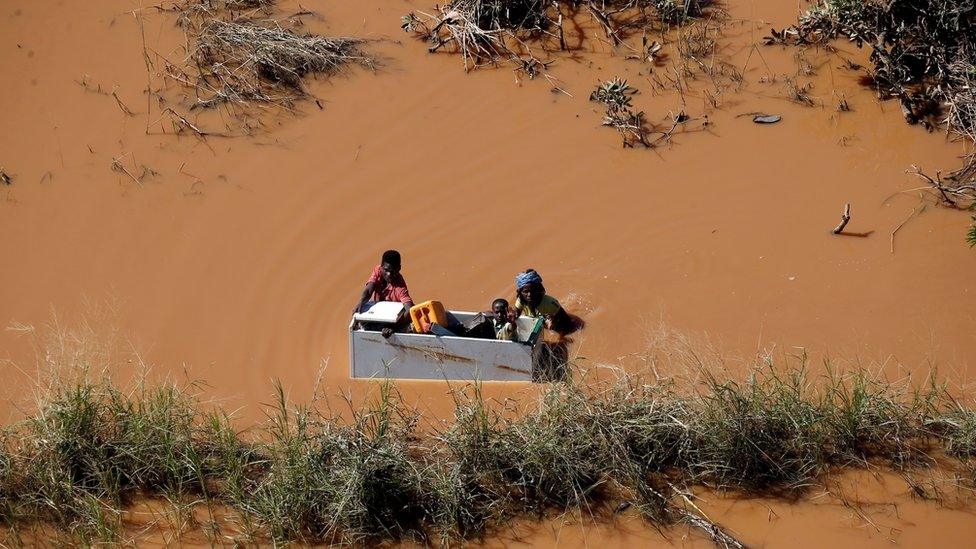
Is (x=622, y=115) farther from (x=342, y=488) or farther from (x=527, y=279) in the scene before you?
(x=342, y=488)

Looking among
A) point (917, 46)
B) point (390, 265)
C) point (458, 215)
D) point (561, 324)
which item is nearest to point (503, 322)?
point (561, 324)

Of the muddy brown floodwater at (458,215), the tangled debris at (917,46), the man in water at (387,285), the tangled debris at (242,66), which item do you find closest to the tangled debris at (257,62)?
the tangled debris at (242,66)

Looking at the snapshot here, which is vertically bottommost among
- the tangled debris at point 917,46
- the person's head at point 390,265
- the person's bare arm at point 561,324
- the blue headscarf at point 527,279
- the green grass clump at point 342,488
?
the green grass clump at point 342,488

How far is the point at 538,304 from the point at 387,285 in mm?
974

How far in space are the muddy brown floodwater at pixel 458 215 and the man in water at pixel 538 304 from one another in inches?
6.4

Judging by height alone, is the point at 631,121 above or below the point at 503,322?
above

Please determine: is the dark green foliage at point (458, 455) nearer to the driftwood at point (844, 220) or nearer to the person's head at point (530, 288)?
the person's head at point (530, 288)

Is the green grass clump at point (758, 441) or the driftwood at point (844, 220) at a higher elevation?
the driftwood at point (844, 220)

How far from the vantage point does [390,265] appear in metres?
6.73

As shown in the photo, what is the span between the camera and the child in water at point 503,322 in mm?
6418

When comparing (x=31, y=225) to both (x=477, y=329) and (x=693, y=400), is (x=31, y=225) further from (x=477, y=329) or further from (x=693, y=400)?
(x=693, y=400)

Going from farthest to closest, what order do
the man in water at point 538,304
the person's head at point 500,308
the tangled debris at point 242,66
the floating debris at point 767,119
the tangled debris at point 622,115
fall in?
the tangled debris at point 242,66, the floating debris at point 767,119, the tangled debris at point 622,115, the man in water at point 538,304, the person's head at point 500,308

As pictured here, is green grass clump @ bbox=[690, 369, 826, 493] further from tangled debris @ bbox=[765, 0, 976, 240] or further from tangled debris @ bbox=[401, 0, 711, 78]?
tangled debris @ bbox=[401, 0, 711, 78]

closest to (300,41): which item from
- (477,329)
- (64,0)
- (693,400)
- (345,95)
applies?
(345,95)
